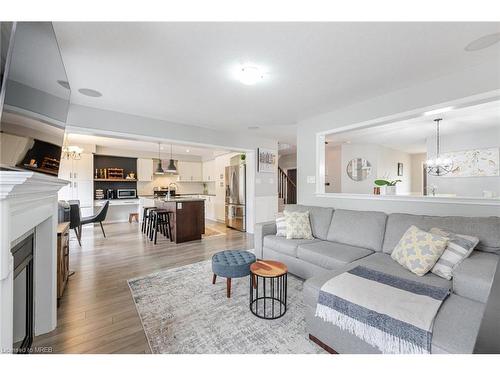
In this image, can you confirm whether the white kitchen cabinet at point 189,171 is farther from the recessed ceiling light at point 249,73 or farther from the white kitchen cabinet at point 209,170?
the recessed ceiling light at point 249,73

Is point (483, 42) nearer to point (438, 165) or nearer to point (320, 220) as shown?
point (320, 220)

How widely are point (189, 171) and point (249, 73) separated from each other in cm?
673

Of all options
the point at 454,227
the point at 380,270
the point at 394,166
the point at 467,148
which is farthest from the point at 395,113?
the point at 394,166

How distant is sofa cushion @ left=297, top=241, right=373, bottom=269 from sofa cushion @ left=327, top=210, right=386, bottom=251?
10 centimetres

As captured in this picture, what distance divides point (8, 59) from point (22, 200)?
0.69 metres

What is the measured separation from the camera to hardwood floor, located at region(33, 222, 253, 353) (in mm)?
1669

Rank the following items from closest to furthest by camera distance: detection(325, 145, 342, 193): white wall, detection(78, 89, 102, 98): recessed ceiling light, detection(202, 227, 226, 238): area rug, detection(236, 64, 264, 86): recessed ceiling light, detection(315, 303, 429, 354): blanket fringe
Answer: detection(315, 303, 429, 354): blanket fringe → detection(236, 64, 264, 86): recessed ceiling light → detection(78, 89, 102, 98): recessed ceiling light → detection(202, 227, 226, 238): area rug → detection(325, 145, 342, 193): white wall

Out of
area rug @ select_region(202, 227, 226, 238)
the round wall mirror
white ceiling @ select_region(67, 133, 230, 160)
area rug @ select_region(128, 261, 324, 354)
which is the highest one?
white ceiling @ select_region(67, 133, 230, 160)

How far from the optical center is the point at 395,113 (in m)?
2.79

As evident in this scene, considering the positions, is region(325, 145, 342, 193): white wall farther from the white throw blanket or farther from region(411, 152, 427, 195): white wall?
the white throw blanket

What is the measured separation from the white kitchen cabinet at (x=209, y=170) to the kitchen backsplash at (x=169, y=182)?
282mm

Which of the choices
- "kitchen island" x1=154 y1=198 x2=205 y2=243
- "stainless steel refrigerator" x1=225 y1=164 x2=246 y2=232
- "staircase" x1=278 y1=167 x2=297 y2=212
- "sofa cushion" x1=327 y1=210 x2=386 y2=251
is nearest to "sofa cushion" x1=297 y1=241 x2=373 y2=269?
"sofa cushion" x1=327 y1=210 x2=386 y2=251
